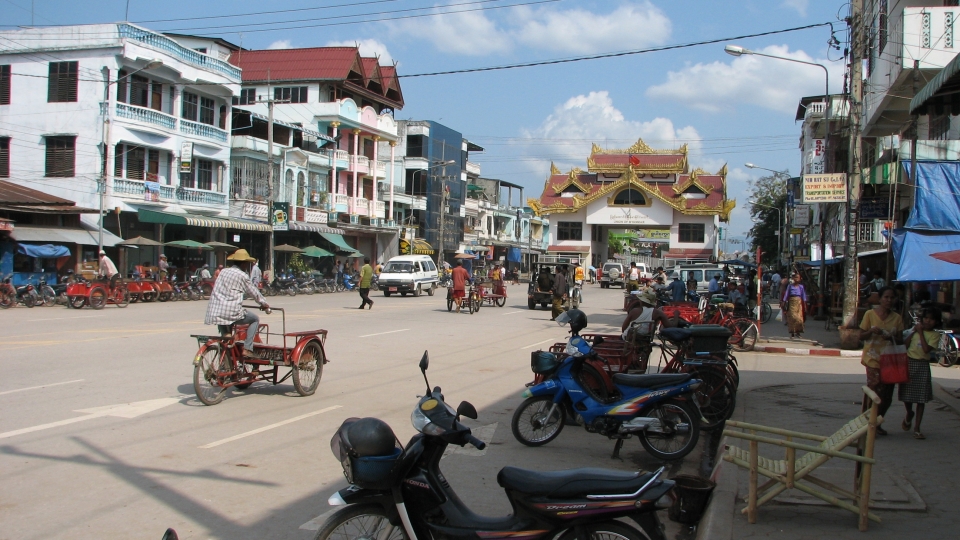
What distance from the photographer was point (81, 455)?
6535 mm

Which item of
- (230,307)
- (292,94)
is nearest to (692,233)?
(292,94)

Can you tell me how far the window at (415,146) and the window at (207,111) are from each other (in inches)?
954

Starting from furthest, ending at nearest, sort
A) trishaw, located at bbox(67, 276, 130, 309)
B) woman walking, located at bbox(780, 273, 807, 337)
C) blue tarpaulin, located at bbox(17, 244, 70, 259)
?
blue tarpaulin, located at bbox(17, 244, 70, 259) < trishaw, located at bbox(67, 276, 130, 309) < woman walking, located at bbox(780, 273, 807, 337)

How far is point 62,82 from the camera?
102 feet

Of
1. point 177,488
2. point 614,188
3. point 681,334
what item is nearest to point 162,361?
point 177,488

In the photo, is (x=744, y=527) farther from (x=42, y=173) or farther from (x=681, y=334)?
(x=42, y=173)

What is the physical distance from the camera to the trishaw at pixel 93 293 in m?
23.2

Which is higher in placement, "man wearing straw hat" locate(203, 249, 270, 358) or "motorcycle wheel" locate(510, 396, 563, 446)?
"man wearing straw hat" locate(203, 249, 270, 358)

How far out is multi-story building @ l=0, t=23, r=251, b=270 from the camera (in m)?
30.6

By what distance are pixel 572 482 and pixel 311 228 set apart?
41.9 m

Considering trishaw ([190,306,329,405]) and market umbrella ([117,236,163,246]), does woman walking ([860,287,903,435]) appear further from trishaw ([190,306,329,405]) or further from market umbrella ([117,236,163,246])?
market umbrella ([117,236,163,246])

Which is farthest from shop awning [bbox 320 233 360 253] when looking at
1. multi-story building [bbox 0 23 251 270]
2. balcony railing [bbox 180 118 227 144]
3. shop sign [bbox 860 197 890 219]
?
shop sign [bbox 860 197 890 219]

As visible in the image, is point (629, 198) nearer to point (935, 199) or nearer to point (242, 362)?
point (935, 199)

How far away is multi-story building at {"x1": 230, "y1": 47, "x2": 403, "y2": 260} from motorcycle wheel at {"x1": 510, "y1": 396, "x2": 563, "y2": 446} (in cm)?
3434
